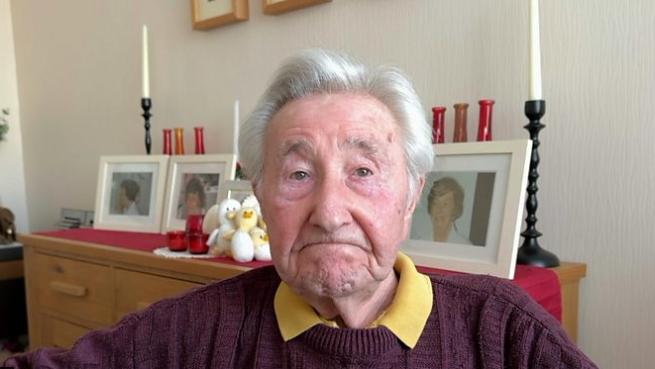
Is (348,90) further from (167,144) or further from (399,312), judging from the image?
(167,144)

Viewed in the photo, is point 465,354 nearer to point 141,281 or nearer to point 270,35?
point 141,281

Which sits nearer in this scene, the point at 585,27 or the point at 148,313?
the point at 148,313

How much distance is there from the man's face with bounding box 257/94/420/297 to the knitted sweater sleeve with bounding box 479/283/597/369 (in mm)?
159

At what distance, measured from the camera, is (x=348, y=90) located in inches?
28.7

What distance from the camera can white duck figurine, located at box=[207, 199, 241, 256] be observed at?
1220mm

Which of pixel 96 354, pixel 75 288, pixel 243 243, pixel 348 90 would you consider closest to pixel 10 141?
pixel 75 288

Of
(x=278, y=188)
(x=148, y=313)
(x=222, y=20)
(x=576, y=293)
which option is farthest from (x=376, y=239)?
(x=222, y=20)

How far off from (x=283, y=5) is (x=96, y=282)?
916mm

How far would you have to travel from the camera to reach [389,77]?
75 centimetres

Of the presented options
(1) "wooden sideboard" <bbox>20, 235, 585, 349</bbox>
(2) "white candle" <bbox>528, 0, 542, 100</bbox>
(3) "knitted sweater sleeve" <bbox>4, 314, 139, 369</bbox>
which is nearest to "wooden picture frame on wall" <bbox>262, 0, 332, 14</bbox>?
(2) "white candle" <bbox>528, 0, 542, 100</bbox>

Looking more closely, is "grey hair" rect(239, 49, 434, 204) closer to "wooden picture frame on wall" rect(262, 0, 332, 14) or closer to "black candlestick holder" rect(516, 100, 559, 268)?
"black candlestick holder" rect(516, 100, 559, 268)

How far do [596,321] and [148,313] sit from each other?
86cm

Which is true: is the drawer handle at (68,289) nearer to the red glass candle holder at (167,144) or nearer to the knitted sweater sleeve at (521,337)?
the red glass candle holder at (167,144)

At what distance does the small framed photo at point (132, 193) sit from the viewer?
1.69 m
